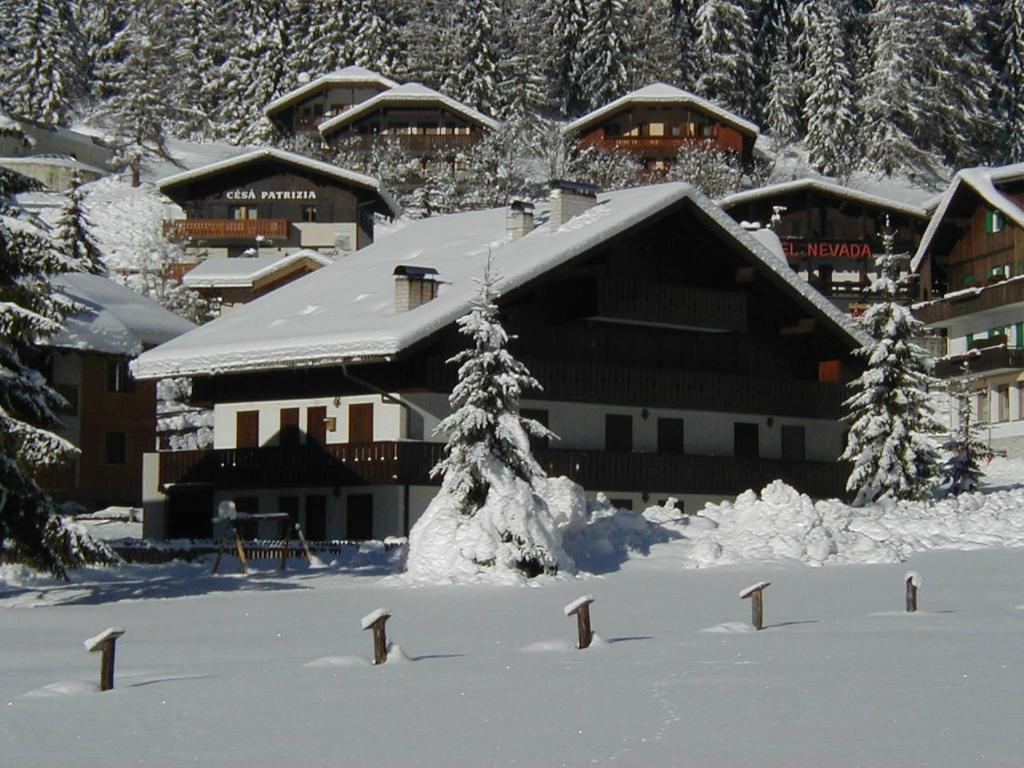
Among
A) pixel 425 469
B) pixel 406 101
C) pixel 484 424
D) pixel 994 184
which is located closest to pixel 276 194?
pixel 406 101

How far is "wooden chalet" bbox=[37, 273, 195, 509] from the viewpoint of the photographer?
49094 mm

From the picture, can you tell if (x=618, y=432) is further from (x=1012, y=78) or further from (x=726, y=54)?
(x=1012, y=78)

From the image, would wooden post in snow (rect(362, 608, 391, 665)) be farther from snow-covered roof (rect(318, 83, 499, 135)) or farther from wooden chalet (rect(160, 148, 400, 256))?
snow-covered roof (rect(318, 83, 499, 135))

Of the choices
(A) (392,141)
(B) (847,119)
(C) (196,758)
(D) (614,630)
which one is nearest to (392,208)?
(A) (392,141)

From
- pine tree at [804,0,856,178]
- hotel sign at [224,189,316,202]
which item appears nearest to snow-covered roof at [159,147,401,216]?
hotel sign at [224,189,316,202]

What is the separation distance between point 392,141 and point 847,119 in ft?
90.4

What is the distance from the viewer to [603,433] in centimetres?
4344

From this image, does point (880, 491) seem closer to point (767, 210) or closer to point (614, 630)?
point (614, 630)

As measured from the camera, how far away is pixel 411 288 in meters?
39.9

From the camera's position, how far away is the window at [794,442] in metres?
46.6

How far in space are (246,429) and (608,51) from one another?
259ft

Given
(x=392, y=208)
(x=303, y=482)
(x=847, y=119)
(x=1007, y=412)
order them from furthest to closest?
(x=847, y=119) < (x=392, y=208) < (x=1007, y=412) < (x=303, y=482)

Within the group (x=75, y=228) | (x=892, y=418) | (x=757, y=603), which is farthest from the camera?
(x=75, y=228)

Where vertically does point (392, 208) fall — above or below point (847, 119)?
below
